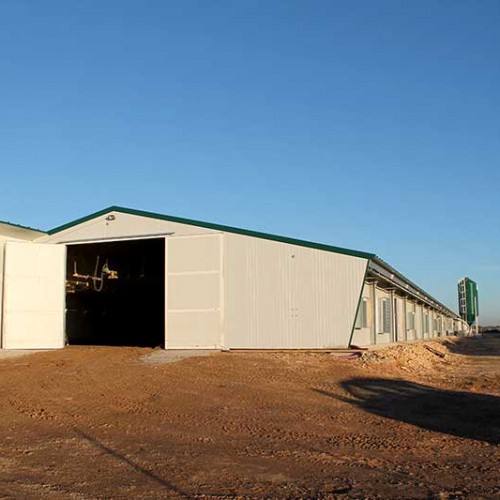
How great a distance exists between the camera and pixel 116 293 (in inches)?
1409

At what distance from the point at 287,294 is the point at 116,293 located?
1548 cm

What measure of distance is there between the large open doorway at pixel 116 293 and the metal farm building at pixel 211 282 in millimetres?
220

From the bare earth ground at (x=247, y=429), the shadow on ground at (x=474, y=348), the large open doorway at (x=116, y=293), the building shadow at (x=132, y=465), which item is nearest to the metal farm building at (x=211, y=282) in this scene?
the large open doorway at (x=116, y=293)

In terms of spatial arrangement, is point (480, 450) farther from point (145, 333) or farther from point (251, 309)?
point (145, 333)

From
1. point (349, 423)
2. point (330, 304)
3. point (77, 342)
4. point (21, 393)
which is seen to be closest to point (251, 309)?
point (330, 304)

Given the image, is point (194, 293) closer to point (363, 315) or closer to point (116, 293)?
point (363, 315)

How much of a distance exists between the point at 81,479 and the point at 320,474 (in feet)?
10.1

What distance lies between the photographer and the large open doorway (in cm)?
3052

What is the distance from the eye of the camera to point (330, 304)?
22.5 metres

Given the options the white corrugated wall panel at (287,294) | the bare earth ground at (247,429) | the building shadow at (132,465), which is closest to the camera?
the building shadow at (132,465)

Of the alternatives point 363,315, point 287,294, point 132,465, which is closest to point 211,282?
point 287,294

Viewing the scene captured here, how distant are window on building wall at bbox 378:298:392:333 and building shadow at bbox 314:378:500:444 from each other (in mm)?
13203

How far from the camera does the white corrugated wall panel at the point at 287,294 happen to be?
73.5ft

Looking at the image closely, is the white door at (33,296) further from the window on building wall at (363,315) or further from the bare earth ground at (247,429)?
the window on building wall at (363,315)
